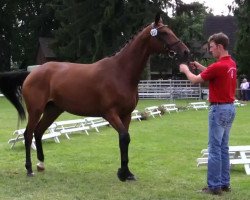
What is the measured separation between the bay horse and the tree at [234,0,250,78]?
31.5 meters

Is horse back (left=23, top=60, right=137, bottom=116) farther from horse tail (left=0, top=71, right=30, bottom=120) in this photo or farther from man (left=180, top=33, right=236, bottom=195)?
man (left=180, top=33, right=236, bottom=195)

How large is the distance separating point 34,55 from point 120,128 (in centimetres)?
5548

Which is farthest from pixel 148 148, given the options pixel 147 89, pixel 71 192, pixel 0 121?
pixel 147 89

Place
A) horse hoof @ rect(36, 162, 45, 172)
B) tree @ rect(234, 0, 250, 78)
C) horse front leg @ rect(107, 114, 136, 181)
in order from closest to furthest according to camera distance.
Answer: horse front leg @ rect(107, 114, 136, 181)
horse hoof @ rect(36, 162, 45, 172)
tree @ rect(234, 0, 250, 78)

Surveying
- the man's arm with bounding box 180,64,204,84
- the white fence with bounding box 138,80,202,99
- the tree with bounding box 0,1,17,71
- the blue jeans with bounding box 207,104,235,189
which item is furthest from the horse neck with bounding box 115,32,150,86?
the tree with bounding box 0,1,17,71

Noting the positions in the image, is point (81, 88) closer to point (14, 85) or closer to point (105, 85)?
point (105, 85)

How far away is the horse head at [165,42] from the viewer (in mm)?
7993

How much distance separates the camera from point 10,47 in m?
60.3

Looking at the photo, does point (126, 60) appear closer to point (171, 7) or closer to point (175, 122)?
point (175, 122)

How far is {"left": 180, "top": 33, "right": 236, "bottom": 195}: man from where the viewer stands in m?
7.04

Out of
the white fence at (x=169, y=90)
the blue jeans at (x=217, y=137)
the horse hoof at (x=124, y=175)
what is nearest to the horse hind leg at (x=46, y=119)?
the horse hoof at (x=124, y=175)

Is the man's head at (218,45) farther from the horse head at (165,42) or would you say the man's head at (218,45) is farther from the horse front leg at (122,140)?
the horse front leg at (122,140)

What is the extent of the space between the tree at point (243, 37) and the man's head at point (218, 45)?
32.5 m

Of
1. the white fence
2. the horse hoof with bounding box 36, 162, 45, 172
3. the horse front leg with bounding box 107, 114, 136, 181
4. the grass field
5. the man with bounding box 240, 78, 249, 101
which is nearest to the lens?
the grass field
